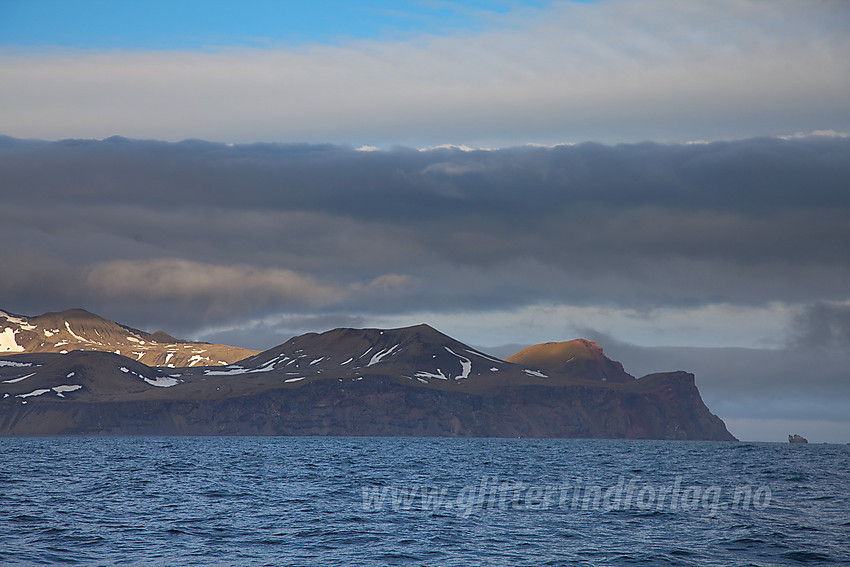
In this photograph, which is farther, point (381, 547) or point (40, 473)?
point (40, 473)

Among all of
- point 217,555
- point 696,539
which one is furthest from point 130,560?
point 696,539

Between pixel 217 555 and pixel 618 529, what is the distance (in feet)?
77.9

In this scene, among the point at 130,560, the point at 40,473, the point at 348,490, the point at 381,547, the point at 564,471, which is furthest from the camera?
the point at 564,471

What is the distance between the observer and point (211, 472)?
10269 centimetres

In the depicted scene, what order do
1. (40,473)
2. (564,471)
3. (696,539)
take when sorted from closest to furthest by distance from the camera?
(696,539)
(40,473)
(564,471)

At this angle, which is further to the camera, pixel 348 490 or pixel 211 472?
pixel 211 472

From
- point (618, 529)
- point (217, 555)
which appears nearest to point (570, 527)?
point (618, 529)

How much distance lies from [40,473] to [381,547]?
6740cm

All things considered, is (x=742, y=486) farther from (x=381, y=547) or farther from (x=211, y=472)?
(x=211, y=472)

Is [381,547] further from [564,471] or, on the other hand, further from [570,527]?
[564,471]

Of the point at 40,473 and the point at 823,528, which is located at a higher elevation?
the point at 823,528

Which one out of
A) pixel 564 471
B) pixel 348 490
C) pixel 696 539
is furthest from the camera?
pixel 564 471

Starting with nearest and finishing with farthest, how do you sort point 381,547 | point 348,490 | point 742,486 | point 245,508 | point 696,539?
point 381,547, point 696,539, point 245,508, point 348,490, point 742,486

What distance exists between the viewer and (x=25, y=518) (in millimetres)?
55031
